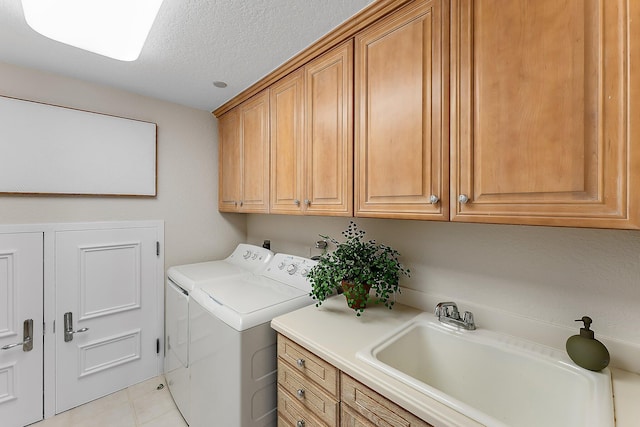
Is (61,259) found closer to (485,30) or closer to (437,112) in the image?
(437,112)

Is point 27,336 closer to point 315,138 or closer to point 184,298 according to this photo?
point 184,298

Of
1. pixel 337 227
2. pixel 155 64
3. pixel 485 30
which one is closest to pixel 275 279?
pixel 337 227

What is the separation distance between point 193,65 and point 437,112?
1479 millimetres

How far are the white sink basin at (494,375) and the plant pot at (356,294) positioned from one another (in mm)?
222

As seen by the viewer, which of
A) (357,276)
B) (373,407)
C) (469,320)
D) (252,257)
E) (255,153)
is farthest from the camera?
(252,257)

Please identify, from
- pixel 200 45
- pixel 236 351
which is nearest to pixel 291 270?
pixel 236 351

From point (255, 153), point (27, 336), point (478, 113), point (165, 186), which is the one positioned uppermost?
point (255, 153)

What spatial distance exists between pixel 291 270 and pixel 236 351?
0.66 m

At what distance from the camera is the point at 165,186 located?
2.23 metres

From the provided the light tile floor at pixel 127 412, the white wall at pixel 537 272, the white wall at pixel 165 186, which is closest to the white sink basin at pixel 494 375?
the white wall at pixel 537 272

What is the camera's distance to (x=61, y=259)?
181cm

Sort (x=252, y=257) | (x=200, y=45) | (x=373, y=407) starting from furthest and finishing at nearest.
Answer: (x=252, y=257) < (x=200, y=45) < (x=373, y=407)

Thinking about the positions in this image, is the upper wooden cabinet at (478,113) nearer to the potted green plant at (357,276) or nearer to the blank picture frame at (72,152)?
the potted green plant at (357,276)

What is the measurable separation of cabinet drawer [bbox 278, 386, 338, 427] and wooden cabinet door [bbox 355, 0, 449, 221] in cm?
88
